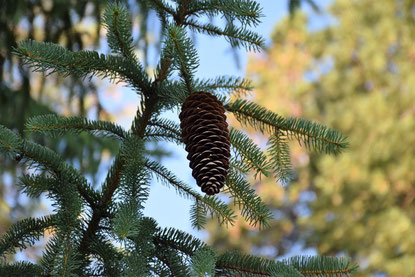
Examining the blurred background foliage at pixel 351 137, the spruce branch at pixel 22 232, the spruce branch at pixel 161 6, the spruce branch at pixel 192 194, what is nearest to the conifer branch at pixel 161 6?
the spruce branch at pixel 161 6

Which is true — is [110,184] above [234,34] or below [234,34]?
below

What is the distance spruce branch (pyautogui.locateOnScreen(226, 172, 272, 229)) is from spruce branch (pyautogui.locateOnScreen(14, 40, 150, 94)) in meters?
0.18

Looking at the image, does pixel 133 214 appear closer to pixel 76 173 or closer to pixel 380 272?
pixel 76 173

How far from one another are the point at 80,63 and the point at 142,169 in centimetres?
16

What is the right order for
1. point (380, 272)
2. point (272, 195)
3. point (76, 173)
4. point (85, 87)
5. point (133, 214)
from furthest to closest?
point (272, 195) → point (380, 272) → point (85, 87) → point (76, 173) → point (133, 214)

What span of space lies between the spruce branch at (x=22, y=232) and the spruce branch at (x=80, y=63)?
0.65ft

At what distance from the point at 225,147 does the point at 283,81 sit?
731 cm

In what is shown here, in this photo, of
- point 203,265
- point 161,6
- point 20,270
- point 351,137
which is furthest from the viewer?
point 351,137

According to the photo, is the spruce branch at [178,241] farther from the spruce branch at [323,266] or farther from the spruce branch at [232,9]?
the spruce branch at [232,9]

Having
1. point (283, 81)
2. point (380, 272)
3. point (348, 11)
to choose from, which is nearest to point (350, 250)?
point (380, 272)

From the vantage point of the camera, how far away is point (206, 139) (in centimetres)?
63

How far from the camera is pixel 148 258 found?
625 millimetres

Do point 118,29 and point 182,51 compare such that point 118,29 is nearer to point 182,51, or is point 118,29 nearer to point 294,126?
point 182,51

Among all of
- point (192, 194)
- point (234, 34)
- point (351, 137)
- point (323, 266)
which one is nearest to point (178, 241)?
point (192, 194)
